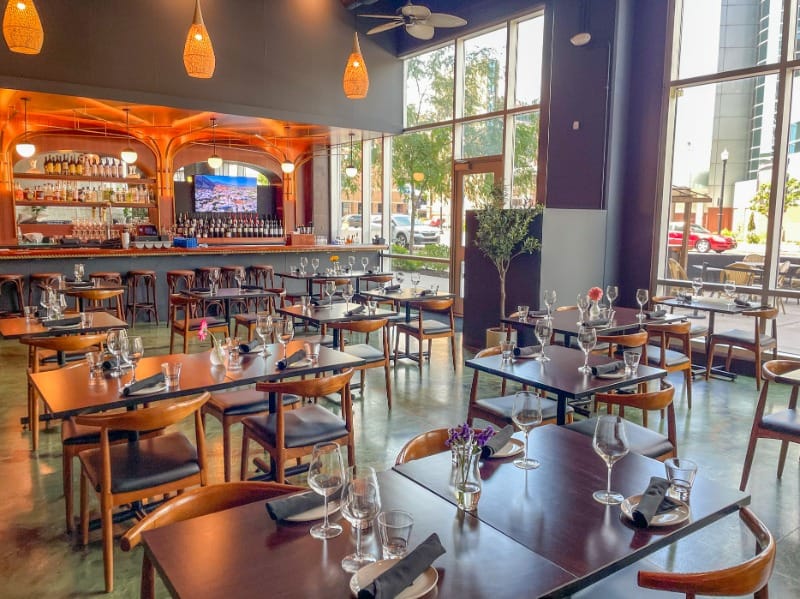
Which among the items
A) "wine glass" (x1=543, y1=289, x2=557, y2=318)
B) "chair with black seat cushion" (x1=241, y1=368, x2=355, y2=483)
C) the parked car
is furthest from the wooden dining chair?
the parked car

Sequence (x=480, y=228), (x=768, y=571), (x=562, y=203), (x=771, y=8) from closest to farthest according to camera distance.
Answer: (x=768, y=571) < (x=771, y=8) < (x=480, y=228) < (x=562, y=203)

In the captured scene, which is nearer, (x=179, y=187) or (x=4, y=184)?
(x=4, y=184)

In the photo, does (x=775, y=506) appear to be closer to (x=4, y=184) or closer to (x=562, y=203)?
(x=562, y=203)

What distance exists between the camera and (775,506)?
3.50 metres

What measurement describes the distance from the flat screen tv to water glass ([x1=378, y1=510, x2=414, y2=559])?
40.0ft

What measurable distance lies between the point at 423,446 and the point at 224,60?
8372mm

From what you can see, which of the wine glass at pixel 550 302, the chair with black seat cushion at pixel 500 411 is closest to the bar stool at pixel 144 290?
the wine glass at pixel 550 302

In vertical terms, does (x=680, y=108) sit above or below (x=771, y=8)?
below

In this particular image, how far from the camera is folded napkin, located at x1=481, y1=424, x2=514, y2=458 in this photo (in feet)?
7.13

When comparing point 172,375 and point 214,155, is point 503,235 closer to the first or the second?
point 172,375

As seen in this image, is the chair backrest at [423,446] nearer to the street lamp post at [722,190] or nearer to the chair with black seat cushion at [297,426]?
the chair with black seat cushion at [297,426]

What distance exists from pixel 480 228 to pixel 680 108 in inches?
109

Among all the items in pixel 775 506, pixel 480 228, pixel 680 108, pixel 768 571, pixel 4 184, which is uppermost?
pixel 680 108

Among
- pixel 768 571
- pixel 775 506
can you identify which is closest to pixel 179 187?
pixel 775 506
